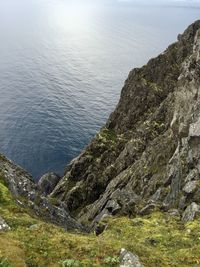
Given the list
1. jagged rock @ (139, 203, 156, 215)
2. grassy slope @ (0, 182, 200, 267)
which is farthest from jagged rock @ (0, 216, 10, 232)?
jagged rock @ (139, 203, 156, 215)

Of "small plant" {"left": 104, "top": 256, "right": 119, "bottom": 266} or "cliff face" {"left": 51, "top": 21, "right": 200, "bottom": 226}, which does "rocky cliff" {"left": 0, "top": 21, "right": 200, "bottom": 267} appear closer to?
"small plant" {"left": 104, "top": 256, "right": 119, "bottom": 266}

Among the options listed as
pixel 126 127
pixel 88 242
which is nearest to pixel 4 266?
pixel 88 242

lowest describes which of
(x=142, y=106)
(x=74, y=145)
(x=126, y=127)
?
(x=74, y=145)

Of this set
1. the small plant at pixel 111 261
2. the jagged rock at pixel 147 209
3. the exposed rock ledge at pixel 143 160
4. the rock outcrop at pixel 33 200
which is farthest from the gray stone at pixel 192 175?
the small plant at pixel 111 261

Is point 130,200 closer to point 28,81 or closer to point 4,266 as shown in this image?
point 4,266

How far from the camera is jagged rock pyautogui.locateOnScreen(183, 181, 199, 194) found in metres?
44.9

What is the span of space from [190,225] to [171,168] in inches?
646

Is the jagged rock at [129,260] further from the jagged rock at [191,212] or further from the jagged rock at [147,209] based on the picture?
the jagged rock at [147,209]

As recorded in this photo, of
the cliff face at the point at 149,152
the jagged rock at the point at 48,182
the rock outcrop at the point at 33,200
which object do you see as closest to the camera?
the rock outcrop at the point at 33,200

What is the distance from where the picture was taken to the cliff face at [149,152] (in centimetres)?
4988

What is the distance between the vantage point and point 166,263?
2581 centimetres

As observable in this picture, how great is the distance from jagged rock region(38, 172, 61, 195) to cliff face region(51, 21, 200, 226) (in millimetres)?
6694

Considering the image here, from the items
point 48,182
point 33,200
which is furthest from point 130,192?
point 48,182

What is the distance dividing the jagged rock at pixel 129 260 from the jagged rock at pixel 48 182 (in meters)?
77.0
